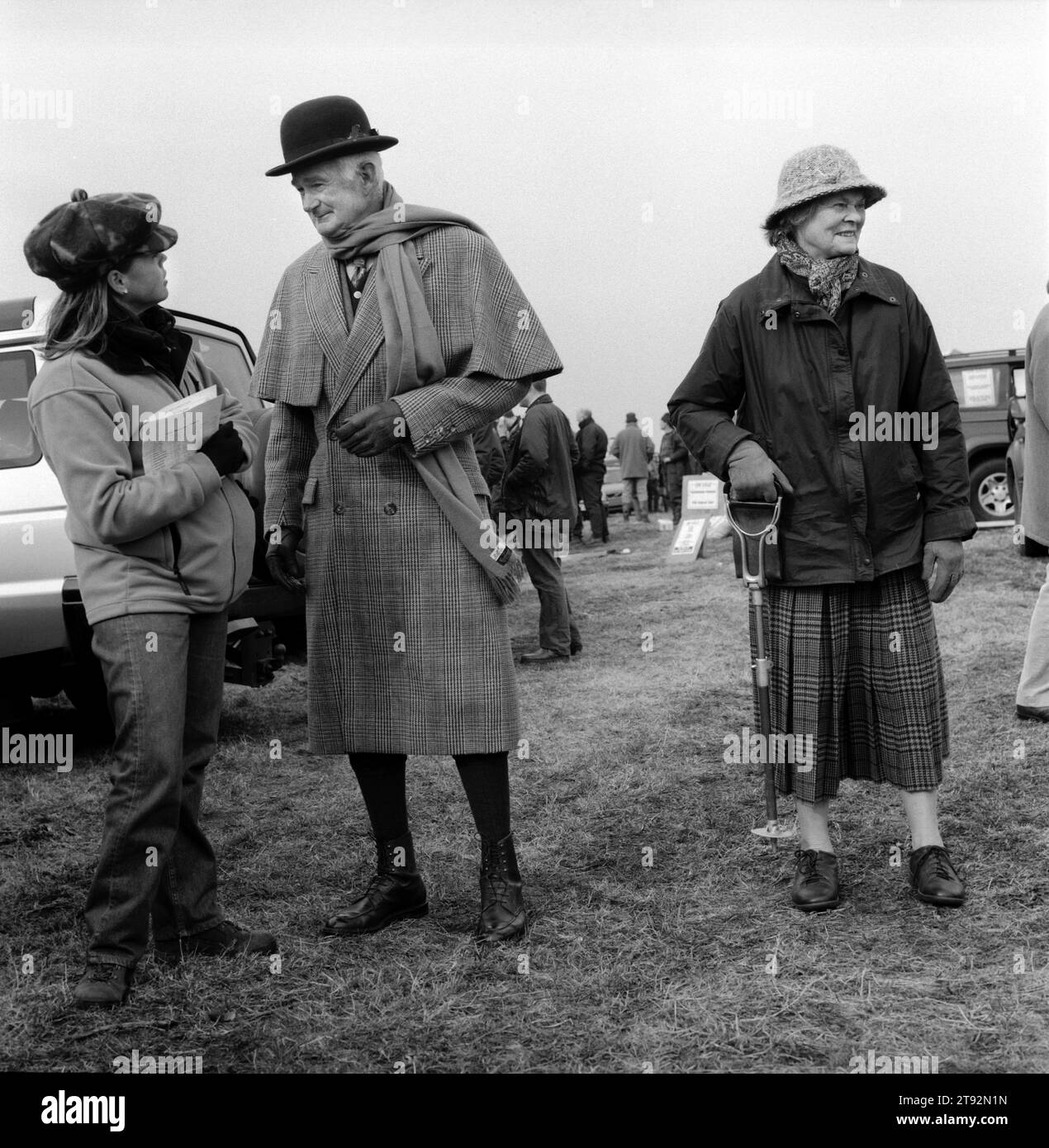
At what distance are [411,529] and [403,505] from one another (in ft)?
0.21

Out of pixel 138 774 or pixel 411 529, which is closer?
pixel 138 774

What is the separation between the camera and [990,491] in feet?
48.2

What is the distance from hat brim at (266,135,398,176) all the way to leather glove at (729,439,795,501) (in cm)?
123

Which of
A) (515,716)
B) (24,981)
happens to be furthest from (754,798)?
(24,981)

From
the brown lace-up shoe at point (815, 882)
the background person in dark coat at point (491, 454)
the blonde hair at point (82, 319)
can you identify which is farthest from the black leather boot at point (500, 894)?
the background person in dark coat at point (491, 454)

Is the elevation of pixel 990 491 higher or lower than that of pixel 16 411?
lower

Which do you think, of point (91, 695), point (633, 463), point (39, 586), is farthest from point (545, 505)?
point (633, 463)

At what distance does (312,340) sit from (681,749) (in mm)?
2821

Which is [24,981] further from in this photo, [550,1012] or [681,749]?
[681,749]

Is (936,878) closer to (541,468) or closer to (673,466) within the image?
(541,468)

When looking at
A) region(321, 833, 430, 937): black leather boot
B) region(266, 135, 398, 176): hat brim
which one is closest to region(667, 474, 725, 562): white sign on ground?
region(321, 833, 430, 937): black leather boot

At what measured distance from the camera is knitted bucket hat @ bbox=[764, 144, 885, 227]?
3275 millimetres

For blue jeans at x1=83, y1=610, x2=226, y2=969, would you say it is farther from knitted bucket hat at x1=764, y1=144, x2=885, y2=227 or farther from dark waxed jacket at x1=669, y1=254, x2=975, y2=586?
knitted bucket hat at x1=764, y1=144, x2=885, y2=227
